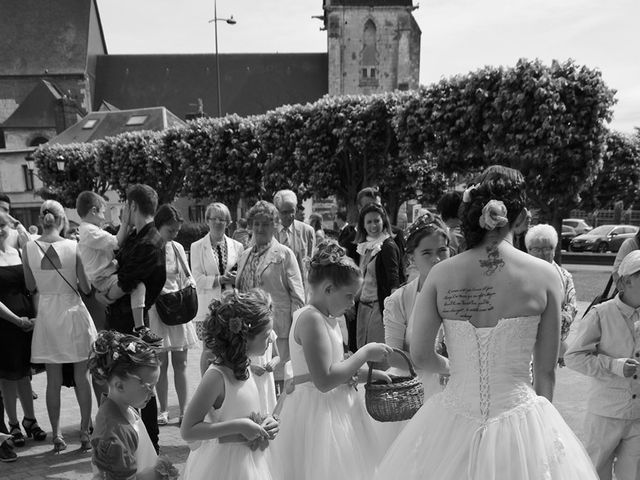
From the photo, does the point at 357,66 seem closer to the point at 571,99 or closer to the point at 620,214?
the point at 620,214

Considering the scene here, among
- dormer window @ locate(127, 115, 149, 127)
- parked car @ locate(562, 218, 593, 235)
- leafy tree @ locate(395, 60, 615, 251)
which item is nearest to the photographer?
leafy tree @ locate(395, 60, 615, 251)

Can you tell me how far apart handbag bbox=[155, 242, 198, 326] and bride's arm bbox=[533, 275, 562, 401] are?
365 centimetres

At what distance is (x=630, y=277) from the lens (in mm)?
3271

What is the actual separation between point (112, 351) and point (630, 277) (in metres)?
3.01

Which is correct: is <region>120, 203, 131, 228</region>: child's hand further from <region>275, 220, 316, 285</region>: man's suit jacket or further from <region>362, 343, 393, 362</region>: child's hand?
<region>362, 343, 393, 362</region>: child's hand

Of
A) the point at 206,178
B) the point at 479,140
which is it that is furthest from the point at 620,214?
the point at 206,178

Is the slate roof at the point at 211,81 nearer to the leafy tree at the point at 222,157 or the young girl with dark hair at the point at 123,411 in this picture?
the leafy tree at the point at 222,157

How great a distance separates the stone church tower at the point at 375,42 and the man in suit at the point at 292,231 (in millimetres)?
46056

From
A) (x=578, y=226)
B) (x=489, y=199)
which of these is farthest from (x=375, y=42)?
(x=489, y=199)

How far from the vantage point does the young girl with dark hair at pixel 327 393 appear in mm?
2689

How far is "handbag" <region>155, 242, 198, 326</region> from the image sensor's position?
200 inches

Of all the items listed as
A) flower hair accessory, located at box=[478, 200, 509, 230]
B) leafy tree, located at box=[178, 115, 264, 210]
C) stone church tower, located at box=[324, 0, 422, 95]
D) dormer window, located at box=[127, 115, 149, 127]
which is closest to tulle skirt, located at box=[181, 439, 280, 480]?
flower hair accessory, located at box=[478, 200, 509, 230]

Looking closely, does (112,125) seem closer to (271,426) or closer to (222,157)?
(222,157)

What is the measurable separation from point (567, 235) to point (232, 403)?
32.5 m
